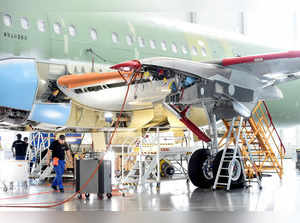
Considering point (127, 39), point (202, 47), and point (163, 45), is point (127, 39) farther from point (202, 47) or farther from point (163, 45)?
point (202, 47)

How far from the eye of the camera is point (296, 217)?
5676 mm

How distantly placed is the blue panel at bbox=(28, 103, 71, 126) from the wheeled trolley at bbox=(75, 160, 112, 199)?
1866 mm

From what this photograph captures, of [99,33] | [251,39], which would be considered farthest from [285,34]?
[99,33]

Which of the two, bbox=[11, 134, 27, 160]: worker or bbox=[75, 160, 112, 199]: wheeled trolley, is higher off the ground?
bbox=[11, 134, 27, 160]: worker

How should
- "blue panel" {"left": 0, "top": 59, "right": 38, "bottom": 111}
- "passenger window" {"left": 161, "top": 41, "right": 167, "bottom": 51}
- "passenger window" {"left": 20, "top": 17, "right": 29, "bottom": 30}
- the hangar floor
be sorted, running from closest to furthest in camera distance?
the hangar floor
"blue panel" {"left": 0, "top": 59, "right": 38, "bottom": 111}
"passenger window" {"left": 20, "top": 17, "right": 29, "bottom": 30}
"passenger window" {"left": 161, "top": 41, "right": 167, "bottom": 51}

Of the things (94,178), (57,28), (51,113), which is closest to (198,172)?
(94,178)

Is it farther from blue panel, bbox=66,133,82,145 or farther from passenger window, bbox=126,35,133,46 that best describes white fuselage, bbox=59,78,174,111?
blue panel, bbox=66,133,82,145

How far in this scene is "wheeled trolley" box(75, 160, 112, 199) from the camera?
8.88 meters

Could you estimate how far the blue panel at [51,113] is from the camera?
10.1 meters

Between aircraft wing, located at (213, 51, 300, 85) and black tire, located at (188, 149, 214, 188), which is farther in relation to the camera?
black tire, located at (188, 149, 214, 188)

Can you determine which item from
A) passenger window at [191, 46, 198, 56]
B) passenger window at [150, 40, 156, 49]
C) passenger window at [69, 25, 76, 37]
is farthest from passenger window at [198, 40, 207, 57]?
passenger window at [69, 25, 76, 37]

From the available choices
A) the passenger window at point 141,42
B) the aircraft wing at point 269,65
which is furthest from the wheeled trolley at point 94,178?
the passenger window at point 141,42

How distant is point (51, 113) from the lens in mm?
10398

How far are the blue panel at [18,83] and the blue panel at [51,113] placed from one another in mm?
405
